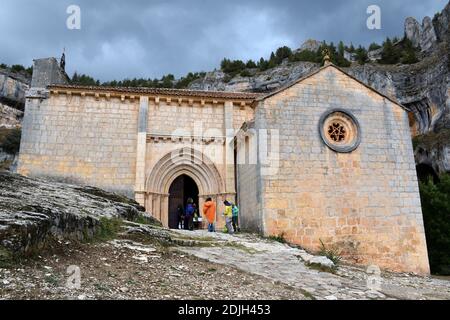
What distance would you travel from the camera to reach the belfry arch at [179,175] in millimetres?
15047

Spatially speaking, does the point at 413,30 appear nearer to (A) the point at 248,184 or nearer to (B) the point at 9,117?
(A) the point at 248,184

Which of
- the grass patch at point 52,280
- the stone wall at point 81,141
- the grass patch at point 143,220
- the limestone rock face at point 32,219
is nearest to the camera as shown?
the grass patch at point 52,280

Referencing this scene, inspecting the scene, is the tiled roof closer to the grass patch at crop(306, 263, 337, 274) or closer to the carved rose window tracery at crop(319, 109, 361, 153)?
the carved rose window tracery at crop(319, 109, 361, 153)

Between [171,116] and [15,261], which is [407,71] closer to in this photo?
[171,116]

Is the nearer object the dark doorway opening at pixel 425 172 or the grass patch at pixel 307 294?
the grass patch at pixel 307 294

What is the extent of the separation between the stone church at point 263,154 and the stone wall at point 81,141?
0.14 feet

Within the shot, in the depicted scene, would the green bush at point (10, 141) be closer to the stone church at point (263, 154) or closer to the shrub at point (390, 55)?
the stone church at point (263, 154)

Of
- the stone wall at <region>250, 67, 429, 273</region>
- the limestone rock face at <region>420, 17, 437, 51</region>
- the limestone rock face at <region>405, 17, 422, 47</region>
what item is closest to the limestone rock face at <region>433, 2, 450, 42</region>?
the limestone rock face at <region>420, 17, 437, 51</region>

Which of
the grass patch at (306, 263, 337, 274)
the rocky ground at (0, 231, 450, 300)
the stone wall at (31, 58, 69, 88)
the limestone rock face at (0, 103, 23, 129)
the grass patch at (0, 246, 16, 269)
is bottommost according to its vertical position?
the grass patch at (306, 263, 337, 274)

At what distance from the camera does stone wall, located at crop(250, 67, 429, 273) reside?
1122 cm

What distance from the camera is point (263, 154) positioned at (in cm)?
1149

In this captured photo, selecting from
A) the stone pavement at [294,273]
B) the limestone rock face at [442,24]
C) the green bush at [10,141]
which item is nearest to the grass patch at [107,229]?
the stone pavement at [294,273]

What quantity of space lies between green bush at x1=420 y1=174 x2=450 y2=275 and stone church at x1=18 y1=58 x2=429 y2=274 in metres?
5.08
